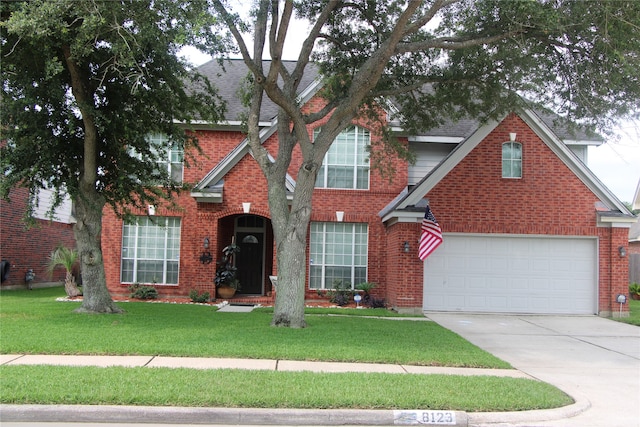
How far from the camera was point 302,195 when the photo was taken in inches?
452

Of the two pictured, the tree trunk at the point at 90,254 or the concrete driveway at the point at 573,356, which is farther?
the tree trunk at the point at 90,254

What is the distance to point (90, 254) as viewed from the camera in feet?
41.6

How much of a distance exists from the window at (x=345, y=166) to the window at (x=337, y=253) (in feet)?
4.50

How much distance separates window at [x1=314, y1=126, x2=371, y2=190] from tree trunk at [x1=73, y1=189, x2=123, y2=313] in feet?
24.5

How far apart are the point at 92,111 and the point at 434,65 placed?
842cm

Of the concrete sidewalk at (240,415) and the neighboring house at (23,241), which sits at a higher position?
the neighboring house at (23,241)

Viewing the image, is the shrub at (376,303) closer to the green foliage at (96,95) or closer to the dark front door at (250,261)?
the dark front door at (250,261)

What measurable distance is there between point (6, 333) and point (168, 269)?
27.0 feet

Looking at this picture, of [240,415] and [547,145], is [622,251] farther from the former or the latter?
[240,415]

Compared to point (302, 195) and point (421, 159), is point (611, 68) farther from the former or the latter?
point (421, 159)

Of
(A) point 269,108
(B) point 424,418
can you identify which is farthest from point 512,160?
(B) point 424,418

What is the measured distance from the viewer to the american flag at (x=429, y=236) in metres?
14.8

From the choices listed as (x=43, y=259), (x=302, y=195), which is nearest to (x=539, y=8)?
(x=302, y=195)

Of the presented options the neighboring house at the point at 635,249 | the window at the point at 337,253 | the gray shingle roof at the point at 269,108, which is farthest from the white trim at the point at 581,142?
the window at the point at 337,253
